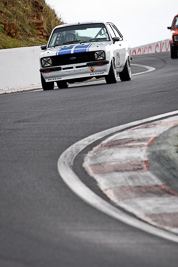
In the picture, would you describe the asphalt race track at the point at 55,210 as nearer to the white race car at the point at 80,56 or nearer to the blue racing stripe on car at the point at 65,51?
the white race car at the point at 80,56

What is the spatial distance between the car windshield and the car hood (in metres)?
0.36

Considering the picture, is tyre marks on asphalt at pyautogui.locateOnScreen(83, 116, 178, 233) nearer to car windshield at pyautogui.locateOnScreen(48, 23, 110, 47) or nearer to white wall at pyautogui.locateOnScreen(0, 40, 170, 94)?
car windshield at pyautogui.locateOnScreen(48, 23, 110, 47)

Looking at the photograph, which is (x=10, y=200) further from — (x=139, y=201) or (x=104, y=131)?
(x=104, y=131)

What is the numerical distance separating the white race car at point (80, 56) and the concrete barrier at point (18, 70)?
2.10 m

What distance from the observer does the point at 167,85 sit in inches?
534

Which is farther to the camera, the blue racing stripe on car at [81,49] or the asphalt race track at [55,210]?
the blue racing stripe on car at [81,49]

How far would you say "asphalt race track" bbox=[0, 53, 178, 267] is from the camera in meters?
3.72

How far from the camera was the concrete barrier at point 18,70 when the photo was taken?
1792 centimetres

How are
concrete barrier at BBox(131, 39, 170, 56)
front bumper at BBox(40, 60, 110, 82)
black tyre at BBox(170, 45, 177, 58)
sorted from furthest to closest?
concrete barrier at BBox(131, 39, 170, 56) → black tyre at BBox(170, 45, 177, 58) → front bumper at BBox(40, 60, 110, 82)

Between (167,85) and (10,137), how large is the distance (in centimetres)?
600

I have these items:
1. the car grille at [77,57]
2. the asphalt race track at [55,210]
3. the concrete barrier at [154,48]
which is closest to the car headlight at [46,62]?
the car grille at [77,57]

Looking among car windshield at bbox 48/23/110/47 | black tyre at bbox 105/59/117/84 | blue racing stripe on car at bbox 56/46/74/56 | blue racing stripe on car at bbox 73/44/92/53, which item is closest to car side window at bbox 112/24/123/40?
car windshield at bbox 48/23/110/47

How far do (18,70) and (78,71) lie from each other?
3.51 meters

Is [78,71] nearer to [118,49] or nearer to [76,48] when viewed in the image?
[76,48]
